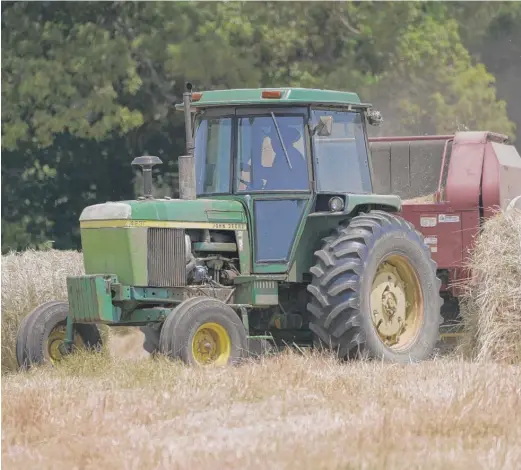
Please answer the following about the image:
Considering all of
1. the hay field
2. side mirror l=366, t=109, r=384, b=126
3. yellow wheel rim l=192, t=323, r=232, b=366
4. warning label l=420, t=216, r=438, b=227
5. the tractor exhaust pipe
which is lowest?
the hay field

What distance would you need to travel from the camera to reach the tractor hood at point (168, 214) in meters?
11.5

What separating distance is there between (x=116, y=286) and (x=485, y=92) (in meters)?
19.2

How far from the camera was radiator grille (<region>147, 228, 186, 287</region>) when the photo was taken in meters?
11.5

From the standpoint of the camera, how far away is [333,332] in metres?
11.6

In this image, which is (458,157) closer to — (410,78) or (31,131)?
(31,131)

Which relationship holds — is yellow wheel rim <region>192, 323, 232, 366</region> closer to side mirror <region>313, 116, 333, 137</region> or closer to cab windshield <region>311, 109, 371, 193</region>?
cab windshield <region>311, 109, 371, 193</region>

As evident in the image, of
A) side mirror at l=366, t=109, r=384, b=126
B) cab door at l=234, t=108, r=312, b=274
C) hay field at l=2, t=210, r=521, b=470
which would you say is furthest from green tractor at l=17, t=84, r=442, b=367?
hay field at l=2, t=210, r=521, b=470

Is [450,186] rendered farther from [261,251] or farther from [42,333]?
[42,333]

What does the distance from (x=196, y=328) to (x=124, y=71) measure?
43.4 feet

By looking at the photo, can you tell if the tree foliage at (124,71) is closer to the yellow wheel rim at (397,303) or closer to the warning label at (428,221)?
the warning label at (428,221)

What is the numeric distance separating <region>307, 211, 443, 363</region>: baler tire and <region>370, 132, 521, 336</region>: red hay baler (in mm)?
1194

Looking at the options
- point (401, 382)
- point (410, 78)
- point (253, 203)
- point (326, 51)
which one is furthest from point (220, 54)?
point (401, 382)

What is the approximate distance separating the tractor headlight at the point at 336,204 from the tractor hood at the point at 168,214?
77 centimetres

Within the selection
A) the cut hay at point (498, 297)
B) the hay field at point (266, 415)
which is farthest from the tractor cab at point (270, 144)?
the hay field at point (266, 415)
